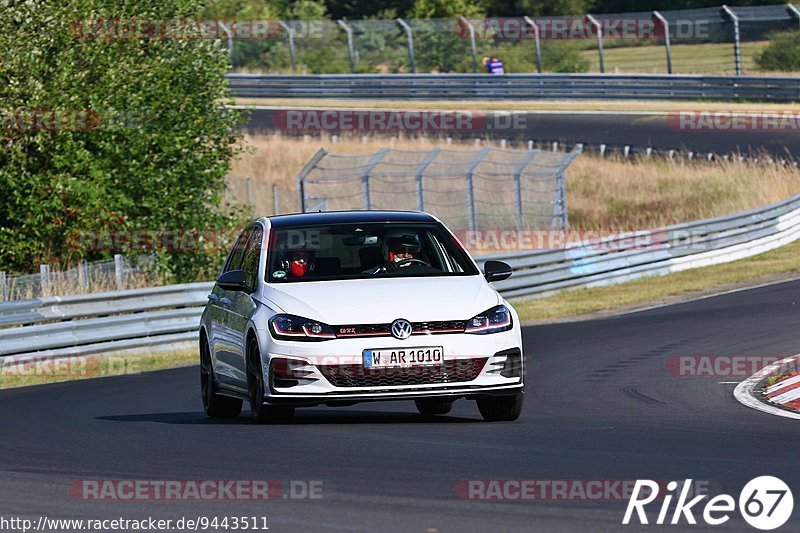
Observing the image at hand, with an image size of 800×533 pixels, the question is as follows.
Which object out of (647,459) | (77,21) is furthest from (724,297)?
(647,459)

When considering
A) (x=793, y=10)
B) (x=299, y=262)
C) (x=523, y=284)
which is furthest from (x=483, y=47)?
(x=299, y=262)

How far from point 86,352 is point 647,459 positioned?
1233cm

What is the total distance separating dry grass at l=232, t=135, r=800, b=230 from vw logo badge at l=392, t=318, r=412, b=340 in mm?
25526

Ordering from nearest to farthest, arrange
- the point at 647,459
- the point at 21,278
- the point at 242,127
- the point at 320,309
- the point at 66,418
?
the point at 647,459 → the point at 320,309 → the point at 66,418 → the point at 21,278 → the point at 242,127

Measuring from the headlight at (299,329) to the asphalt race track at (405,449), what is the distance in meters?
0.65

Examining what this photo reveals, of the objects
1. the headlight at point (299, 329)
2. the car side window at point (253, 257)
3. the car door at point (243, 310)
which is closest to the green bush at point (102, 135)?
the car side window at point (253, 257)

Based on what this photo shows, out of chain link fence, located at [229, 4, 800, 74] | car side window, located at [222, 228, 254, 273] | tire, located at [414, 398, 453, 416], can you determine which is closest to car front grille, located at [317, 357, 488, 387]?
tire, located at [414, 398, 453, 416]

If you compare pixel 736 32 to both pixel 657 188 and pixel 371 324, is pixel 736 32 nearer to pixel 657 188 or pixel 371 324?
pixel 657 188

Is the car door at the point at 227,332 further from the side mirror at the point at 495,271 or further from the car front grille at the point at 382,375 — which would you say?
the side mirror at the point at 495,271

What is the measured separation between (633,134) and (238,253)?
3206 cm

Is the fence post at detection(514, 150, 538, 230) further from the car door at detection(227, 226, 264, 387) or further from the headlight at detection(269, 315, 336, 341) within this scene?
the headlight at detection(269, 315, 336, 341)

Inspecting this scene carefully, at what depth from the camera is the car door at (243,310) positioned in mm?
10859

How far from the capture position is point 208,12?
219 feet

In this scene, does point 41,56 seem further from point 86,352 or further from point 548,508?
point 548,508
